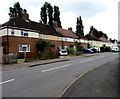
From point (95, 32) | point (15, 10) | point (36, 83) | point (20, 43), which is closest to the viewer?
point (36, 83)

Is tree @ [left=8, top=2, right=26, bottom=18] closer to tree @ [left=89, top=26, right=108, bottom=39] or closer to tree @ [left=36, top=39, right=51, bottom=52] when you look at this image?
tree @ [left=36, top=39, right=51, bottom=52]

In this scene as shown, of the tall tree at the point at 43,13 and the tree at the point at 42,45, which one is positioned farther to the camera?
the tall tree at the point at 43,13

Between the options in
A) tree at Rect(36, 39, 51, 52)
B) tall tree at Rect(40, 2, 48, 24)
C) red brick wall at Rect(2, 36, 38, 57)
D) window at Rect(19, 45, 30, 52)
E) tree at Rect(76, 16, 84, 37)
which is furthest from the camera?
tree at Rect(76, 16, 84, 37)

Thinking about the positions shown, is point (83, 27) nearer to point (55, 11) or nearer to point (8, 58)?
point (55, 11)

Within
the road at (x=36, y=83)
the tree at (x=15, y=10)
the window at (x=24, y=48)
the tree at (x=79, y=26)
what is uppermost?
the tree at (x=15, y=10)

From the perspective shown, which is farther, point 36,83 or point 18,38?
point 18,38

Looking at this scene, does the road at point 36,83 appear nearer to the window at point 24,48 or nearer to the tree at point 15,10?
the window at point 24,48

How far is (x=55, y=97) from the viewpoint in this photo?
6.30m

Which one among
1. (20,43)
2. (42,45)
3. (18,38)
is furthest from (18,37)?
(42,45)

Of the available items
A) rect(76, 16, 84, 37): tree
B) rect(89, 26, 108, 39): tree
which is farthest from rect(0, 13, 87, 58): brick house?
rect(89, 26, 108, 39): tree

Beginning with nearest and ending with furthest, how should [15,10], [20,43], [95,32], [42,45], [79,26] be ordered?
[20,43] < [42,45] < [15,10] < [79,26] < [95,32]

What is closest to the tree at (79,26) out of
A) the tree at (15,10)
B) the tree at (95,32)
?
the tree at (15,10)

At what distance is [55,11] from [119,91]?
195ft

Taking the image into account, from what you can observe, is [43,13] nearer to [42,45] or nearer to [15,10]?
[15,10]
